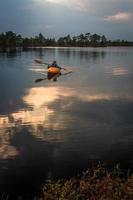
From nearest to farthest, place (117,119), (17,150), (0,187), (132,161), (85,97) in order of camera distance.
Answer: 1. (0,187)
2. (132,161)
3. (17,150)
4. (117,119)
5. (85,97)

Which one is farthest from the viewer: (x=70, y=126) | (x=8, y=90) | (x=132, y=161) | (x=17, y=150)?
(x=8, y=90)

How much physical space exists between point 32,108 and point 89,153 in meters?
18.2

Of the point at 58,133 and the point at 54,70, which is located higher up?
the point at 54,70

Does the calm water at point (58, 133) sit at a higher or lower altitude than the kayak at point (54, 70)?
lower

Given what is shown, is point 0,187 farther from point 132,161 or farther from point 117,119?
point 117,119

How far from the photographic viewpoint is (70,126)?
37094 mm

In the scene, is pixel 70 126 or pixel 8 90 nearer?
pixel 70 126

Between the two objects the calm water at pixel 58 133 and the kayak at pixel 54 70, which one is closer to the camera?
the calm water at pixel 58 133

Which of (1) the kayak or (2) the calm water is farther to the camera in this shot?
(1) the kayak

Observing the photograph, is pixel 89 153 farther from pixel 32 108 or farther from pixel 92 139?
pixel 32 108

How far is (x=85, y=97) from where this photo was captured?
55906mm

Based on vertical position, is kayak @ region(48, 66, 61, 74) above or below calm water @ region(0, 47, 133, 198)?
above

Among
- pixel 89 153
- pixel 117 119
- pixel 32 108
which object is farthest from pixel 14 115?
pixel 89 153

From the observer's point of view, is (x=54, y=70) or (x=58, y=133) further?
(x=54, y=70)
